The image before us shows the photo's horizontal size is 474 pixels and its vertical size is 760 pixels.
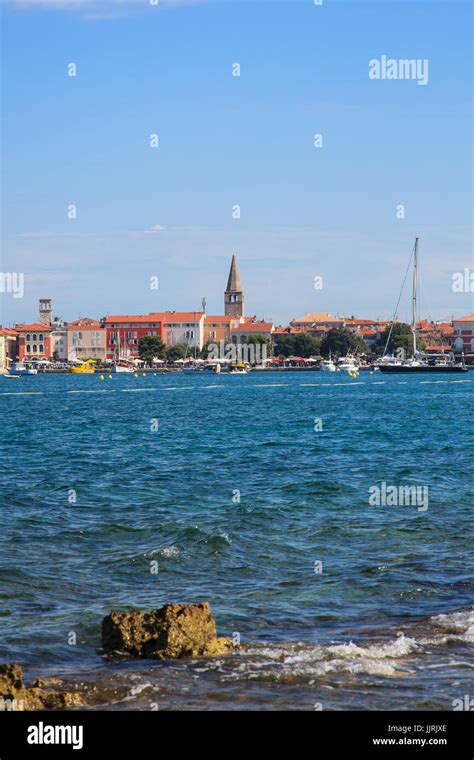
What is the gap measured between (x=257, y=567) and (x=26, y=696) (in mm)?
6755

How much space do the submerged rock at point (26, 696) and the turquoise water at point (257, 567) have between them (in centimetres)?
44

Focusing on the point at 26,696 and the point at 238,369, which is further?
the point at 238,369

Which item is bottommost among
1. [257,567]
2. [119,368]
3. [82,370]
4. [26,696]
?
[82,370]

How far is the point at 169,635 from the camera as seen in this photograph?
421 inches

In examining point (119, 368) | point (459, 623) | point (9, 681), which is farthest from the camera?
point (119, 368)

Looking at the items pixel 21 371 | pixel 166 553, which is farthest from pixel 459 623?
pixel 21 371

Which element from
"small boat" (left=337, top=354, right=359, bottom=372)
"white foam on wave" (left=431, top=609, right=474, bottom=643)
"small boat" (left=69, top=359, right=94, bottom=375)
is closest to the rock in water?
"white foam on wave" (left=431, top=609, right=474, bottom=643)

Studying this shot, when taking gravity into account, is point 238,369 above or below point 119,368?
below

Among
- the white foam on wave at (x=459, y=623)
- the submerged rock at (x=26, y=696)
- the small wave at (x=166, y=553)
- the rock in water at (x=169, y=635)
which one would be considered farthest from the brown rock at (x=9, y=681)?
the small wave at (x=166, y=553)

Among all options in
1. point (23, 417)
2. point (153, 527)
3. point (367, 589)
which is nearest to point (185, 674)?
point (367, 589)

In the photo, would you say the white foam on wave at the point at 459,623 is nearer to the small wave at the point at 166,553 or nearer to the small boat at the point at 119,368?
the small wave at the point at 166,553

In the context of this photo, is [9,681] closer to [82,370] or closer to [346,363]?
[346,363]

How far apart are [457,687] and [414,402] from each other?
2491 inches
